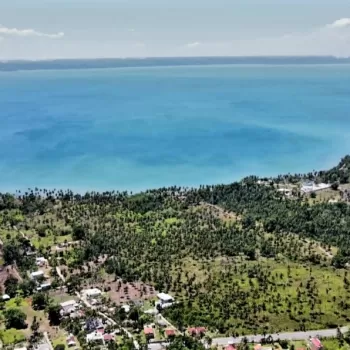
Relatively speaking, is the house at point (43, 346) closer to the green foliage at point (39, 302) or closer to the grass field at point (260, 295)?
A: the green foliage at point (39, 302)

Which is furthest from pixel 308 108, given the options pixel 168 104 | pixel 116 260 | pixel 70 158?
pixel 116 260

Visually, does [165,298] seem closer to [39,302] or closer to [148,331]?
[148,331]

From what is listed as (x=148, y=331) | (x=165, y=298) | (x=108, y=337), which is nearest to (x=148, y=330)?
(x=148, y=331)

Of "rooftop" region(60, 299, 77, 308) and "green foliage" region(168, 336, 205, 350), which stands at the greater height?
"green foliage" region(168, 336, 205, 350)

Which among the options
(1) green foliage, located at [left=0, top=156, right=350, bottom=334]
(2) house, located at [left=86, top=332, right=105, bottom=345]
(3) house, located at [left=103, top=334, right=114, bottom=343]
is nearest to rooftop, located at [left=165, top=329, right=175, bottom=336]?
(1) green foliage, located at [left=0, top=156, right=350, bottom=334]

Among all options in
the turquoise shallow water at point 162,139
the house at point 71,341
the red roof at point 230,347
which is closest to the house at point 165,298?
the red roof at point 230,347

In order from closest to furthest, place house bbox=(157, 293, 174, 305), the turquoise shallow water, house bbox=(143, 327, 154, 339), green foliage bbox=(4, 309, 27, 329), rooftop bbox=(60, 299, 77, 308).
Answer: house bbox=(143, 327, 154, 339)
green foliage bbox=(4, 309, 27, 329)
rooftop bbox=(60, 299, 77, 308)
house bbox=(157, 293, 174, 305)
the turquoise shallow water

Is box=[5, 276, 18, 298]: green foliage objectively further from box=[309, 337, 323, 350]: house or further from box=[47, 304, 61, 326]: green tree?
box=[309, 337, 323, 350]: house

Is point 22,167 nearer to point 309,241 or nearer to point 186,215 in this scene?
point 186,215
